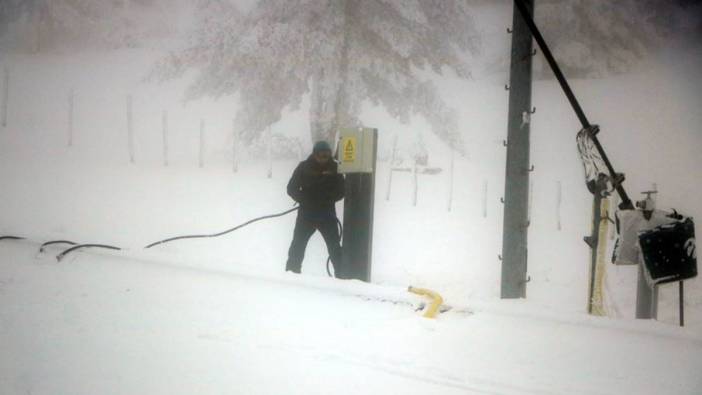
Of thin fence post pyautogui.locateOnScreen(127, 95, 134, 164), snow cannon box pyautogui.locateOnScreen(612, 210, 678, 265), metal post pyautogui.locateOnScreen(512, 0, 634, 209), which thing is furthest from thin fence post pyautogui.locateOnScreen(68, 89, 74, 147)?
snow cannon box pyautogui.locateOnScreen(612, 210, 678, 265)

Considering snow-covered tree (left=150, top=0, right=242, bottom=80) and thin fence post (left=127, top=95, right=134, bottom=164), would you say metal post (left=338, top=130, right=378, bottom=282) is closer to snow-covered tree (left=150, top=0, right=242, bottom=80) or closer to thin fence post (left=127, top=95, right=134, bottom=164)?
snow-covered tree (left=150, top=0, right=242, bottom=80)

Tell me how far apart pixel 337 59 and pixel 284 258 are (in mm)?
6144

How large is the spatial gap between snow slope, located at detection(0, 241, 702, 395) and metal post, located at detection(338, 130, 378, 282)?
840 millimetres

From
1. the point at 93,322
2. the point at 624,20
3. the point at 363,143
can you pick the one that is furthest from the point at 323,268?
the point at 624,20

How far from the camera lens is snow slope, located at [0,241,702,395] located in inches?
86.3

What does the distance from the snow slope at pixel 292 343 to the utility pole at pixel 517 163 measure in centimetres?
181

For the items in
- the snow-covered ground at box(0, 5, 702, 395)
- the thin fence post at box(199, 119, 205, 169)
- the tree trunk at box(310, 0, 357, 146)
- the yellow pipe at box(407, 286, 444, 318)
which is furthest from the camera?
the thin fence post at box(199, 119, 205, 169)

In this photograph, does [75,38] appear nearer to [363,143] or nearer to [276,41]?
[276,41]

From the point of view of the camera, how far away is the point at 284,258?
919 cm

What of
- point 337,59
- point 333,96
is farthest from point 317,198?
point 337,59

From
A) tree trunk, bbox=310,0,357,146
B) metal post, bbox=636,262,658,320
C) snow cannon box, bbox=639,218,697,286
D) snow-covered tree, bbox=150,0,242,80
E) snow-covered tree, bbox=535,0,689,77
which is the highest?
snow-covered tree, bbox=535,0,689,77

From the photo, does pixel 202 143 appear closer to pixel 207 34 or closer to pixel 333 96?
pixel 207 34

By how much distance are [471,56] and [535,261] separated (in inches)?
294

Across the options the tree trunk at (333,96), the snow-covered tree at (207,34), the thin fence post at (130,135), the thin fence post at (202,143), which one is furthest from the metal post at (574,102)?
the thin fence post at (130,135)
